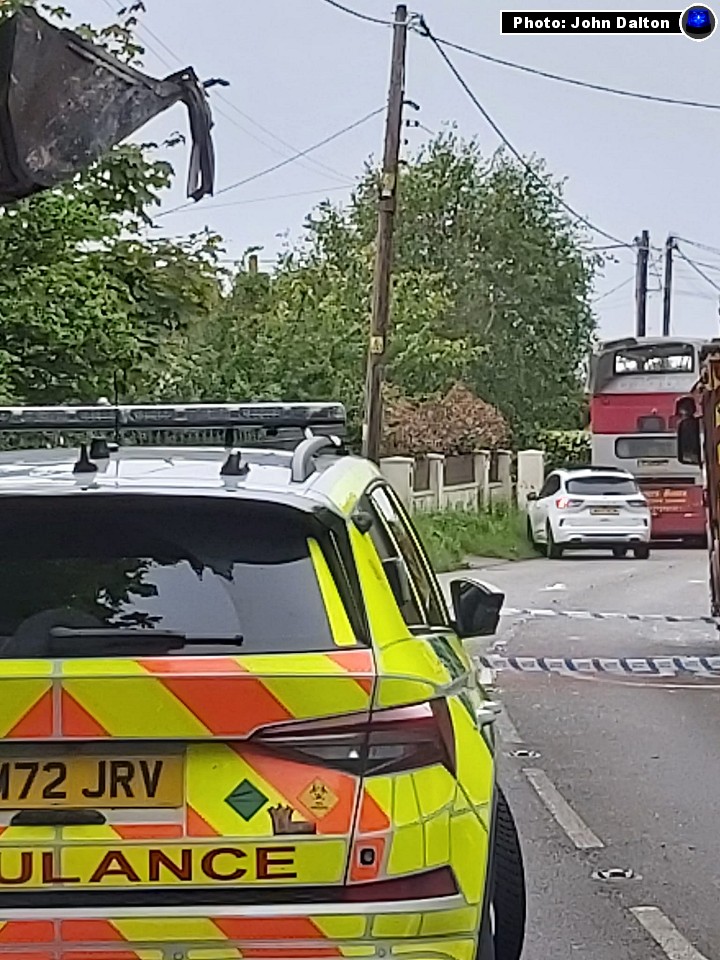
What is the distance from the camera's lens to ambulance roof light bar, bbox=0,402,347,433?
5.83 meters

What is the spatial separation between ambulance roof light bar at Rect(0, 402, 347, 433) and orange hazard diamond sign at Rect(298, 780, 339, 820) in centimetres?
210

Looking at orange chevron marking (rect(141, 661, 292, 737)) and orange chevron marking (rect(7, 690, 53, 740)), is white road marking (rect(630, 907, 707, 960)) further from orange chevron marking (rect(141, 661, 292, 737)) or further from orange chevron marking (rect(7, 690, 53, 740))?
orange chevron marking (rect(7, 690, 53, 740))

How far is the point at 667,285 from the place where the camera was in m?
57.1

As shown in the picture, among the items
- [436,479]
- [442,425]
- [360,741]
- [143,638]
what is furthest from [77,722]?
[442,425]

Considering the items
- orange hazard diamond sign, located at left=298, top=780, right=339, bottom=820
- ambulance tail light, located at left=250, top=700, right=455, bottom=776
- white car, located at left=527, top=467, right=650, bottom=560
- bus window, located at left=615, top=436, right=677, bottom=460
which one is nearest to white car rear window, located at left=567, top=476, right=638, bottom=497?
white car, located at left=527, top=467, right=650, bottom=560

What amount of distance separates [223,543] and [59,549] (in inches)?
15.5

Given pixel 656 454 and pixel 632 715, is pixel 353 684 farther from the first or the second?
pixel 656 454

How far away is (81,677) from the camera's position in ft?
12.6

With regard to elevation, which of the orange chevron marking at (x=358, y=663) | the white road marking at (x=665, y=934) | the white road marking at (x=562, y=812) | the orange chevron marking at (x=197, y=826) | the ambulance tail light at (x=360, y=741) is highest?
the orange chevron marking at (x=358, y=663)

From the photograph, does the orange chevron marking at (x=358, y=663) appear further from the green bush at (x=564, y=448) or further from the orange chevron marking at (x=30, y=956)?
the green bush at (x=564, y=448)

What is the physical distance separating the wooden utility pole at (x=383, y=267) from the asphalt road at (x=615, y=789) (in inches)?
359

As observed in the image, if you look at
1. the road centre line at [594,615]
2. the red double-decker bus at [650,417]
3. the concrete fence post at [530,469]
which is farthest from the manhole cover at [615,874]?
the concrete fence post at [530,469]

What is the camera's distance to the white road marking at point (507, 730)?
36.4 ft

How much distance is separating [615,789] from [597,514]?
2085 cm
